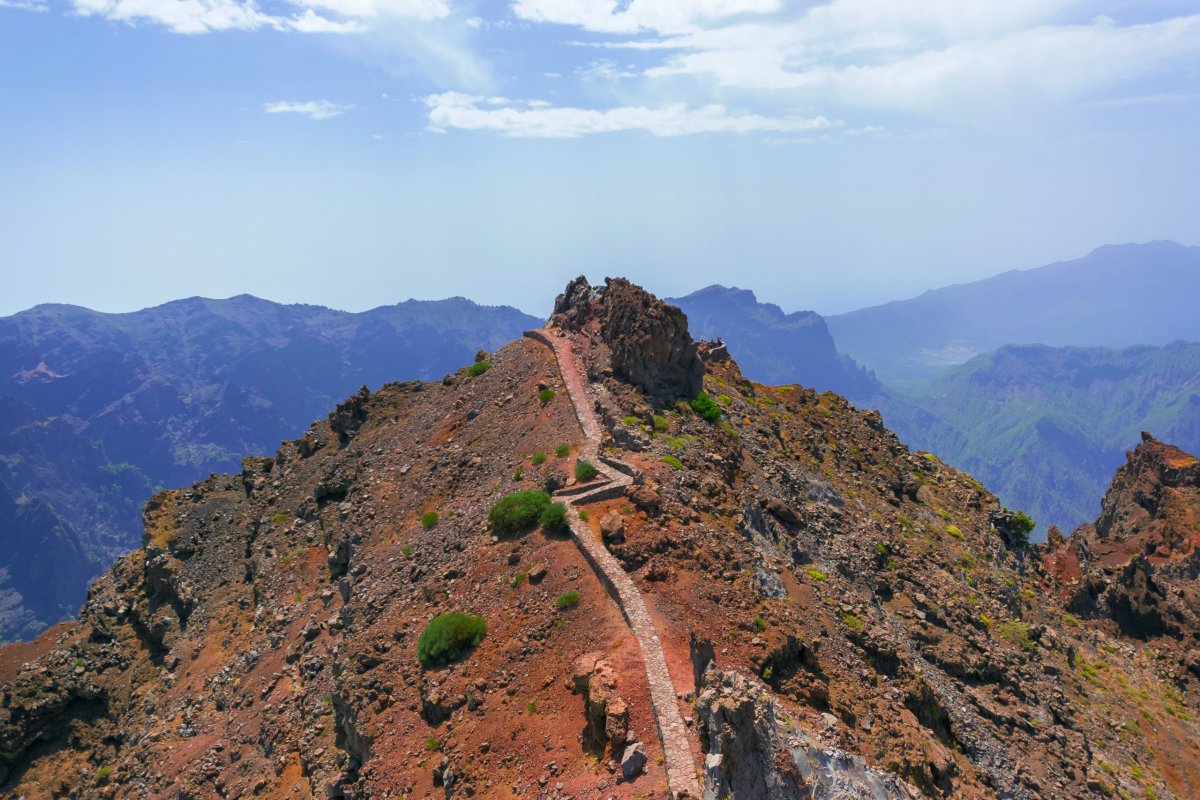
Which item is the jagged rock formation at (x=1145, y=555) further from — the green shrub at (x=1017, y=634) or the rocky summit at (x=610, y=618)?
the green shrub at (x=1017, y=634)

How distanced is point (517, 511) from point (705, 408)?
18779 millimetres

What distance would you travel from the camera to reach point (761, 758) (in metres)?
21.0

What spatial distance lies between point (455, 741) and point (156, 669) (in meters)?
39.6

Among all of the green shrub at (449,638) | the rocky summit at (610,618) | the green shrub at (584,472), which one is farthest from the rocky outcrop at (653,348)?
the green shrub at (449,638)

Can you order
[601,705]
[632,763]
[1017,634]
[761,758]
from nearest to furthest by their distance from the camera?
[761,758] < [632,763] < [601,705] < [1017,634]

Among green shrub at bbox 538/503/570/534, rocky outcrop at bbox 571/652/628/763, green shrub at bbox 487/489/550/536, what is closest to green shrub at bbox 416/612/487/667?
green shrub at bbox 538/503/570/534

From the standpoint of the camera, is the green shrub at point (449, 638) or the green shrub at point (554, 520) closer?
the green shrub at point (449, 638)

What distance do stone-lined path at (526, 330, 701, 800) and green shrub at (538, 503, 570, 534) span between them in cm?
42

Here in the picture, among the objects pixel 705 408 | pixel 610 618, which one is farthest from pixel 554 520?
pixel 705 408

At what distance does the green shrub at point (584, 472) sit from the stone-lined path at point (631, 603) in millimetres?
627

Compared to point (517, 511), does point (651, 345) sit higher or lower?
higher

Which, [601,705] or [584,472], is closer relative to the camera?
[601,705]

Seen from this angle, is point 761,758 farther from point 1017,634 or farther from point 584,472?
point 1017,634

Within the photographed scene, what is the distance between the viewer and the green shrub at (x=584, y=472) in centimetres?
4006
